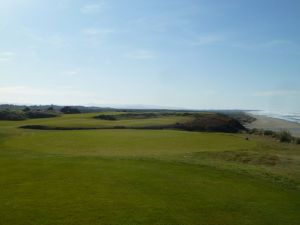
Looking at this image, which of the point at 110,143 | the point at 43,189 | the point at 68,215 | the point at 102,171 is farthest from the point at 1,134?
the point at 68,215

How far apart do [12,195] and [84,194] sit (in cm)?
254

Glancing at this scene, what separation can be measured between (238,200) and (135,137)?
89.2 feet

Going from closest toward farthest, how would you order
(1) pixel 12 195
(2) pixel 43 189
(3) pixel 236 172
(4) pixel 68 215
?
(4) pixel 68 215 → (1) pixel 12 195 → (2) pixel 43 189 → (3) pixel 236 172

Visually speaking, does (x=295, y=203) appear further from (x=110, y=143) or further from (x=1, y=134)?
(x=1, y=134)

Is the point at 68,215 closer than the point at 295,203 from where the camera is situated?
Yes

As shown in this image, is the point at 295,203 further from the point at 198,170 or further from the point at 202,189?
the point at 198,170

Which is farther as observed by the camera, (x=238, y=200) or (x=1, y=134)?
(x=1, y=134)

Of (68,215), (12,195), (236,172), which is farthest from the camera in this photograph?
(236,172)

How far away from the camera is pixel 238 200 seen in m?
13.8

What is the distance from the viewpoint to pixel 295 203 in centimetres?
1376

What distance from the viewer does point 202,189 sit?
15.1 m

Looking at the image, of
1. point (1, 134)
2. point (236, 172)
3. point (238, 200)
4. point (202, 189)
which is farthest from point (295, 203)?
point (1, 134)

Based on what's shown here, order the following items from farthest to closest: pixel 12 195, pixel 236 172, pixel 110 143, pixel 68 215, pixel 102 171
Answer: pixel 110 143
pixel 236 172
pixel 102 171
pixel 12 195
pixel 68 215

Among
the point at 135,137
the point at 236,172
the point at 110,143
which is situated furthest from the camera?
the point at 135,137
